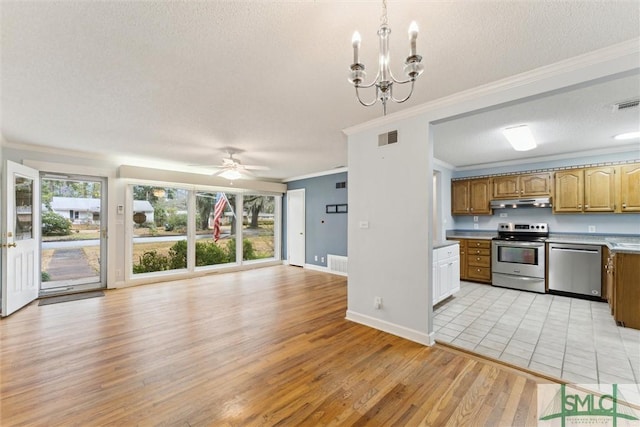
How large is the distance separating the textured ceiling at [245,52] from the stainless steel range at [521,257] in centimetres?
385

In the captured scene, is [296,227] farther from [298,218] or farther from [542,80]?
[542,80]

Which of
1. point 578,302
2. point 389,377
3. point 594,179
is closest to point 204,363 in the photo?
point 389,377

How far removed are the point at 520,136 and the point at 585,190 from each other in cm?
217

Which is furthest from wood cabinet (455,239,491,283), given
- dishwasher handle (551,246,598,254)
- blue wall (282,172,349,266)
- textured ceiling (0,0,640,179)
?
textured ceiling (0,0,640,179)

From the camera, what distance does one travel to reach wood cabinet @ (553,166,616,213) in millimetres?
4355

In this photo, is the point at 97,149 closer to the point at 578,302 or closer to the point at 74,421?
the point at 74,421

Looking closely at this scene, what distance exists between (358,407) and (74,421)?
1.89 metres

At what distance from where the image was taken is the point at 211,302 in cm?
418

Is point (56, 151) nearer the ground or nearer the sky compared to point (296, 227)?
nearer the sky

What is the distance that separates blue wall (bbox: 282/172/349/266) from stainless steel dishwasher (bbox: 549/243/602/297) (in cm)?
382

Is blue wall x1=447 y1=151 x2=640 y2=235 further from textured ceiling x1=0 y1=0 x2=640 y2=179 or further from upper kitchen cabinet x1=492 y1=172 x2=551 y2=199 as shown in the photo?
textured ceiling x1=0 y1=0 x2=640 y2=179

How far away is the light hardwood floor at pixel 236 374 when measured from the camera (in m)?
1.79

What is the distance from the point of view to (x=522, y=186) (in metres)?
5.18

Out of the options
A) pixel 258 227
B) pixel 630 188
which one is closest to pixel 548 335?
pixel 630 188
